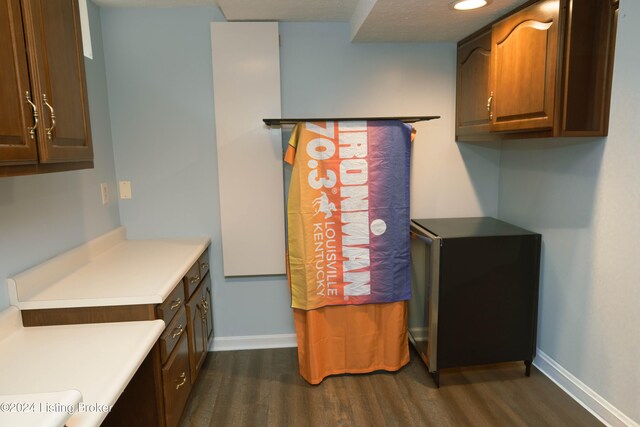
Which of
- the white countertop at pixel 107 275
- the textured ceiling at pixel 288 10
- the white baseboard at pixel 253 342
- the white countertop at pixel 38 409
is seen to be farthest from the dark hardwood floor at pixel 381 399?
the textured ceiling at pixel 288 10

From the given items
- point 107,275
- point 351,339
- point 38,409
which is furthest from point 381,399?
point 38,409

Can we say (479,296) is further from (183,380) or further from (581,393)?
(183,380)

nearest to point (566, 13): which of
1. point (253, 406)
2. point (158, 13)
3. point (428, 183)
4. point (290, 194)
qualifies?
point (428, 183)

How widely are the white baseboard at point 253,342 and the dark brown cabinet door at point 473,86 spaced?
1910 millimetres

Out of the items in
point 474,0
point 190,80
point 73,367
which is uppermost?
point 474,0

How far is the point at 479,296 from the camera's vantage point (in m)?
2.46

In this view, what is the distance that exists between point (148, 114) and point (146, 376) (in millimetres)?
1702

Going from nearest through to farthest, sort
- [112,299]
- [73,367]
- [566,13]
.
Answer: [73,367]
[112,299]
[566,13]

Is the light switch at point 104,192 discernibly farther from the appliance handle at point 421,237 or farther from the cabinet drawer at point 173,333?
the appliance handle at point 421,237

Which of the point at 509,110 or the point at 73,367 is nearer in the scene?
the point at 73,367

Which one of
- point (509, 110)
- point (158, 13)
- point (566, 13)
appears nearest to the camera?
point (566, 13)

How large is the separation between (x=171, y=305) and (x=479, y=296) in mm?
1722

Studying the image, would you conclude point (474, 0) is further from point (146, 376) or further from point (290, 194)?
point (146, 376)

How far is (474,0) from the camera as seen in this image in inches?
80.0
